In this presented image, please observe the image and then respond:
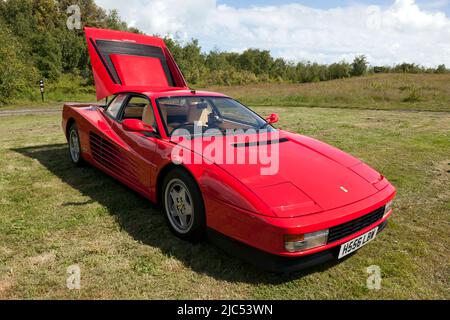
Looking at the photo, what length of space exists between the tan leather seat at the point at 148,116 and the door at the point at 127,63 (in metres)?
0.88

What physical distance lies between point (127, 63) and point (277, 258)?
13.3 feet

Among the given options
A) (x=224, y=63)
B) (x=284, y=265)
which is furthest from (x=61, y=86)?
(x=224, y=63)

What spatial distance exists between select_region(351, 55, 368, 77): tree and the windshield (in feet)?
138

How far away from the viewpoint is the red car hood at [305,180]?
2242mm

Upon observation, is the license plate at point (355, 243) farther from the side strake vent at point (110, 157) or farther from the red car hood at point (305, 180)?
the side strake vent at point (110, 157)

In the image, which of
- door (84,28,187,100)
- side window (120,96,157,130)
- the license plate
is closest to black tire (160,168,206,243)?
side window (120,96,157,130)

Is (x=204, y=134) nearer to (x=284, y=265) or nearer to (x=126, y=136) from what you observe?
(x=126, y=136)

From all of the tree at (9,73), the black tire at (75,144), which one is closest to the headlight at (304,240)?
the black tire at (75,144)

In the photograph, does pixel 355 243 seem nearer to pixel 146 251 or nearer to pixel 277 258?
pixel 277 258

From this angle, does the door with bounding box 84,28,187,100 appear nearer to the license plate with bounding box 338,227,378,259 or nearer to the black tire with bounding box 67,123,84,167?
the black tire with bounding box 67,123,84,167

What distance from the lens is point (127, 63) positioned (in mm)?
5008

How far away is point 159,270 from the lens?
7.97ft

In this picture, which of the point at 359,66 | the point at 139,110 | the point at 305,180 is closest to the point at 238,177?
the point at 305,180
